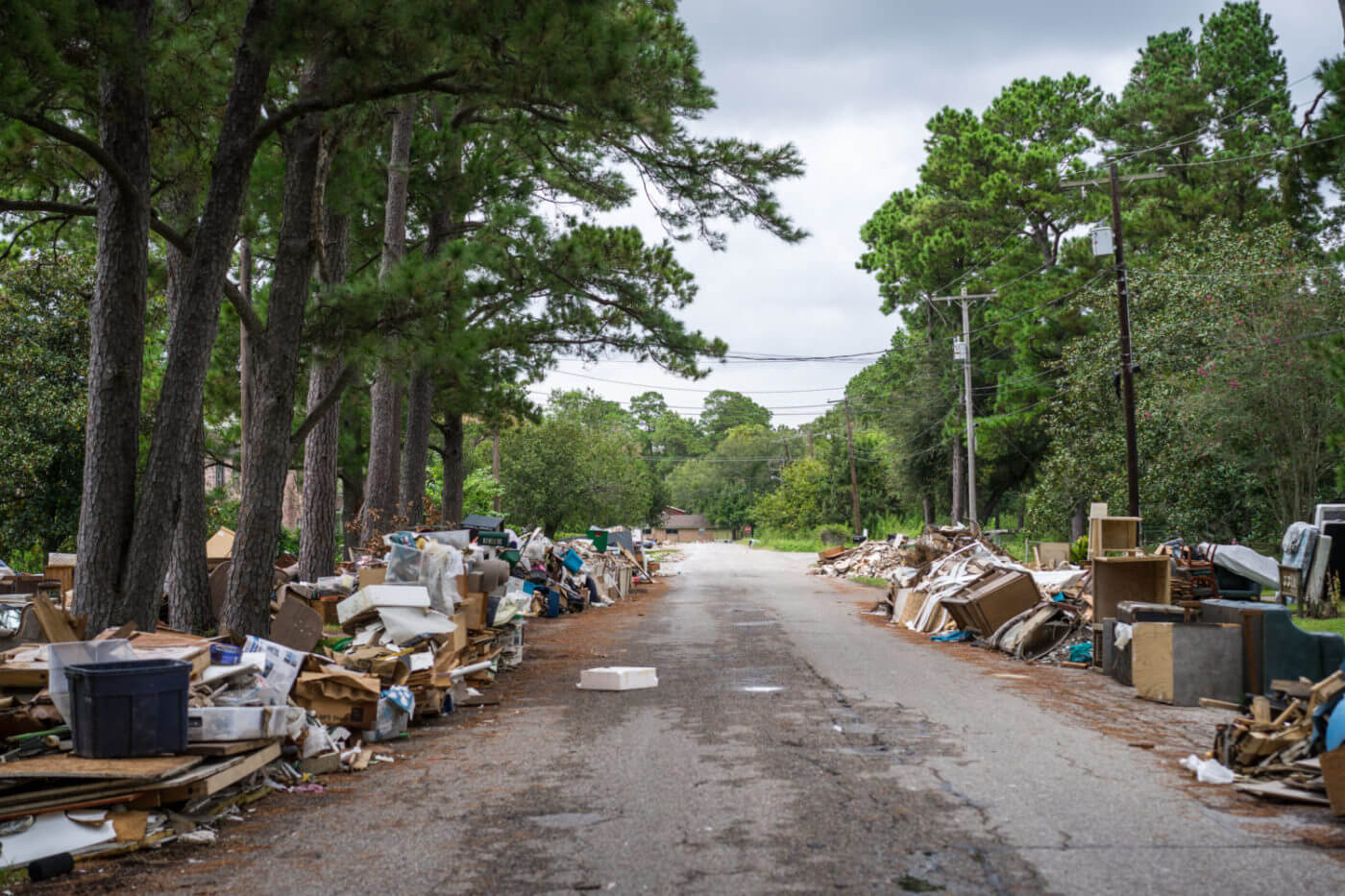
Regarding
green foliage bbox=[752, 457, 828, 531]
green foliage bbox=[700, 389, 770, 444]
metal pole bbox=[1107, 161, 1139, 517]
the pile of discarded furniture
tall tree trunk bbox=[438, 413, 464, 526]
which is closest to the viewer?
the pile of discarded furniture

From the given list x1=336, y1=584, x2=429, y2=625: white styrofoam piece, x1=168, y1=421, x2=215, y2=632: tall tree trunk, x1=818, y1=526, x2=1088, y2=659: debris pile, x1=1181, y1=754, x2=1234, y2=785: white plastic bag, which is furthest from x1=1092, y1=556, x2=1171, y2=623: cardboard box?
x1=168, y1=421, x2=215, y2=632: tall tree trunk

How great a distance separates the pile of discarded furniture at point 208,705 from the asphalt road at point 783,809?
32cm

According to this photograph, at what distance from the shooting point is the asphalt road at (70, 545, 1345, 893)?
15.7 ft

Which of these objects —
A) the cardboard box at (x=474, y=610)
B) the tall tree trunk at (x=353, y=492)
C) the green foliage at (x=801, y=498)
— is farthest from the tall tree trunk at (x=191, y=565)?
the green foliage at (x=801, y=498)

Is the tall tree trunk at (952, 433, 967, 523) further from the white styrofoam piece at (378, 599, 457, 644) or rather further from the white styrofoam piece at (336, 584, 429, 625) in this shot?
the white styrofoam piece at (336, 584, 429, 625)

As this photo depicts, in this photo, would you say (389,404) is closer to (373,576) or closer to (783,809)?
(373,576)

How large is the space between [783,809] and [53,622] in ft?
19.2

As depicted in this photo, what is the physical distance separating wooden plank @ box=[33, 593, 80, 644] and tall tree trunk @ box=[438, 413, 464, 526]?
597 inches

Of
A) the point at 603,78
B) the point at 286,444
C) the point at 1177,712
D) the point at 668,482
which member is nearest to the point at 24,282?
the point at 286,444

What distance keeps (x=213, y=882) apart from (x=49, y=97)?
23.5ft

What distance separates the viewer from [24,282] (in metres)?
22.0

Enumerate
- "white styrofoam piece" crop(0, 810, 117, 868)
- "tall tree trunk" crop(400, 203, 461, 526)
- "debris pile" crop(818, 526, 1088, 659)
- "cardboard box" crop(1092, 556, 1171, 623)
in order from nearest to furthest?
1. "white styrofoam piece" crop(0, 810, 117, 868)
2. "cardboard box" crop(1092, 556, 1171, 623)
3. "debris pile" crop(818, 526, 1088, 659)
4. "tall tree trunk" crop(400, 203, 461, 526)

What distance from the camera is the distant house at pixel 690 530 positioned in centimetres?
11894

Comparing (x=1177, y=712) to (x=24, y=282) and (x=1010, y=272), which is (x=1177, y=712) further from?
(x=1010, y=272)
